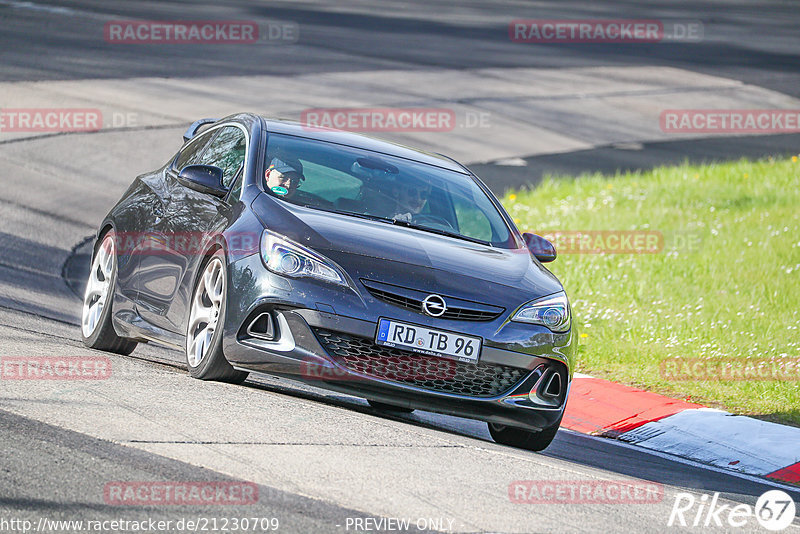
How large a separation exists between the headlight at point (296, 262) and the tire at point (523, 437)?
5.29 feet

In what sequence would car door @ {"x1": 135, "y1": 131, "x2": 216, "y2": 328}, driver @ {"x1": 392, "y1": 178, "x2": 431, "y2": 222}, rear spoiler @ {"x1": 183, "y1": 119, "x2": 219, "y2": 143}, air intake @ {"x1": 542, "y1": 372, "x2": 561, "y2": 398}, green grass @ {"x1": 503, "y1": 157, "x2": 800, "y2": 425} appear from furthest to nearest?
1. green grass @ {"x1": 503, "y1": 157, "x2": 800, "y2": 425}
2. rear spoiler @ {"x1": 183, "y1": 119, "x2": 219, "y2": 143}
3. driver @ {"x1": 392, "y1": 178, "x2": 431, "y2": 222}
4. car door @ {"x1": 135, "y1": 131, "x2": 216, "y2": 328}
5. air intake @ {"x1": 542, "y1": 372, "x2": 561, "y2": 398}

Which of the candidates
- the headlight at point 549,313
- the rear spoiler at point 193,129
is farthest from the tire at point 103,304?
the headlight at point 549,313

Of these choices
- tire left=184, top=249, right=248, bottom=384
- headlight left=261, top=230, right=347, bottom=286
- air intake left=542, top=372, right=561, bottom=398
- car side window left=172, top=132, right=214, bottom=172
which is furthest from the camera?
car side window left=172, top=132, right=214, bottom=172

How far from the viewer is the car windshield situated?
25.0 ft

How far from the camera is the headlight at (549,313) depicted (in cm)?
697

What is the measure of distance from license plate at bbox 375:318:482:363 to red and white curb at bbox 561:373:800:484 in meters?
2.38

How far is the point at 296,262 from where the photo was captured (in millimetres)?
6711

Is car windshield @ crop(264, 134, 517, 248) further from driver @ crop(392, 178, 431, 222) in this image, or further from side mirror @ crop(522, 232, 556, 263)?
side mirror @ crop(522, 232, 556, 263)

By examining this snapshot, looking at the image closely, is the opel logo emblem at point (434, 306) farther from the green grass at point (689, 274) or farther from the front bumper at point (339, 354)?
the green grass at point (689, 274)

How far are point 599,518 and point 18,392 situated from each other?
2883mm

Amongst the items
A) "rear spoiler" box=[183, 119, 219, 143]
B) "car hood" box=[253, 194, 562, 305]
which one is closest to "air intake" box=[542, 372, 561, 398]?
"car hood" box=[253, 194, 562, 305]

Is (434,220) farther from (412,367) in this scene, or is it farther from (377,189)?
(412,367)

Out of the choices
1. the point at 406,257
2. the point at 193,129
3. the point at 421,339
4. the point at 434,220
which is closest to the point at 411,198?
the point at 434,220

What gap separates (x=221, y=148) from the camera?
27.6ft
